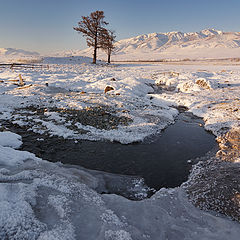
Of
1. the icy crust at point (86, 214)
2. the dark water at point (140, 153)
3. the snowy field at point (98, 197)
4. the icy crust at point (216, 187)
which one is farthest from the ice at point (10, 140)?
the icy crust at point (216, 187)

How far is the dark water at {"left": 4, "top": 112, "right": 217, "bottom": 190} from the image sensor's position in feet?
19.1

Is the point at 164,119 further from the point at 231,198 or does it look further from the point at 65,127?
the point at 231,198

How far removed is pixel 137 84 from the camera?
61.7 ft

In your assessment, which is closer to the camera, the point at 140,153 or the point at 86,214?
the point at 86,214

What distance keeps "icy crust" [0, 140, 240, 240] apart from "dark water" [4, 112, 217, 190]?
1.01 metres

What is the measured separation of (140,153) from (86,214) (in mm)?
3714

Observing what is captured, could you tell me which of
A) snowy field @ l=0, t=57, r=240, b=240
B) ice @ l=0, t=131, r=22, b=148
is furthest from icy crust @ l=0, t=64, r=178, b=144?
ice @ l=0, t=131, r=22, b=148

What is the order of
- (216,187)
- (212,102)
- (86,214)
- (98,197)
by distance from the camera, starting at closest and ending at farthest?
1. (86,214)
2. (98,197)
3. (216,187)
4. (212,102)

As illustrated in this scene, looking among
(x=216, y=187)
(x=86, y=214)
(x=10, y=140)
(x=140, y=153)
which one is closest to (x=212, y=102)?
(x=140, y=153)

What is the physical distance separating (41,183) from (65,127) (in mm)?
4887

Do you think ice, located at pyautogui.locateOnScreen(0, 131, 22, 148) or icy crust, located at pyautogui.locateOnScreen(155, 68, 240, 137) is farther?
icy crust, located at pyautogui.locateOnScreen(155, 68, 240, 137)

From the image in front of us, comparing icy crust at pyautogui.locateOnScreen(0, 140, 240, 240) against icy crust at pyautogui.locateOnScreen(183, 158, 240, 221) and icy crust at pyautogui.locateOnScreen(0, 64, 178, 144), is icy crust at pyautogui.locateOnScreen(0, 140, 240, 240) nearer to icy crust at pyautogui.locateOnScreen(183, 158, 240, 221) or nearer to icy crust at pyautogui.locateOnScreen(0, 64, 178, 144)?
icy crust at pyautogui.locateOnScreen(183, 158, 240, 221)

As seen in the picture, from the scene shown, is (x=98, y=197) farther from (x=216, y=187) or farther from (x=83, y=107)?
(x=83, y=107)

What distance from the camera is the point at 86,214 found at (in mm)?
3605
